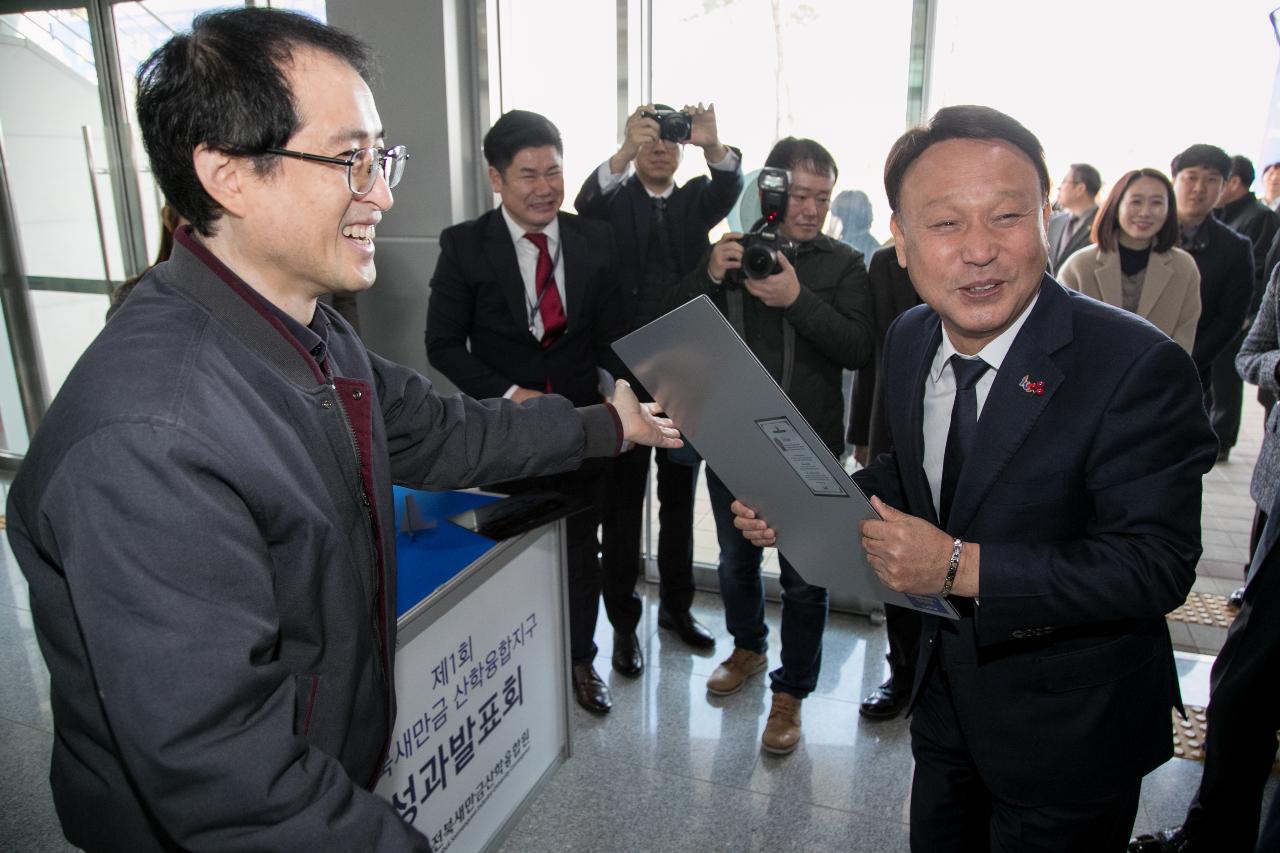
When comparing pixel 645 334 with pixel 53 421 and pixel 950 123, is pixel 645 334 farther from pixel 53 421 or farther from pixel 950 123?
pixel 53 421

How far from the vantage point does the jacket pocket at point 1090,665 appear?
3.97 feet

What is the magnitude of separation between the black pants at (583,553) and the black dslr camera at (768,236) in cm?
81

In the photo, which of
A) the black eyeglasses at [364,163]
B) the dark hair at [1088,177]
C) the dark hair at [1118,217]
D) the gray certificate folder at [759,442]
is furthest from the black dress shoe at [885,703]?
the dark hair at [1088,177]

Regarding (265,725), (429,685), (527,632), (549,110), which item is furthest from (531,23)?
(265,725)

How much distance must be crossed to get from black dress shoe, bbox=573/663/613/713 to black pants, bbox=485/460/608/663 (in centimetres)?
3

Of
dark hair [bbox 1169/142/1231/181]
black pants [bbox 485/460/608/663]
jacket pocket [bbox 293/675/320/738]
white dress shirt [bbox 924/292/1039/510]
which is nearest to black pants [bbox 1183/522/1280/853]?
white dress shirt [bbox 924/292/1039/510]

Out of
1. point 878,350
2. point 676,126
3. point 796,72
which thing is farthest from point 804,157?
point 796,72

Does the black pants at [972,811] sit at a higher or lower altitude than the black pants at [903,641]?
higher

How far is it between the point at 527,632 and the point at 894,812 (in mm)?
1097

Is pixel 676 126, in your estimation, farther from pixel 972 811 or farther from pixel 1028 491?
pixel 972 811

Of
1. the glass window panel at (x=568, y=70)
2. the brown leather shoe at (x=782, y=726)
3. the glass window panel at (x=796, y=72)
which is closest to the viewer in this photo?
the brown leather shoe at (x=782, y=726)

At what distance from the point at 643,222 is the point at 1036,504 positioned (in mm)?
1898

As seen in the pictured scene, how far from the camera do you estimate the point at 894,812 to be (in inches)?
86.4

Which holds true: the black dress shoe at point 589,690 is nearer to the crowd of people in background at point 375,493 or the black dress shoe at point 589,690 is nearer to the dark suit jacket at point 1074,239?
the crowd of people in background at point 375,493
